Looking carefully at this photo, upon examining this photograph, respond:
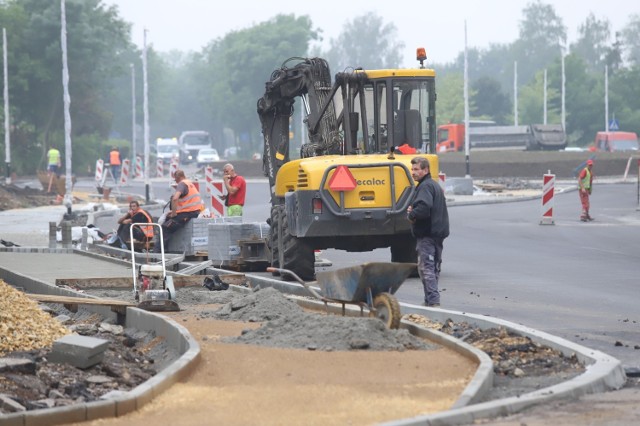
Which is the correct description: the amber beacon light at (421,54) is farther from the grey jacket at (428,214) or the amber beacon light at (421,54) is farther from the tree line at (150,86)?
the tree line at (150,86)

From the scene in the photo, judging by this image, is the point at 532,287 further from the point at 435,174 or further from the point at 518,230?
the point at 518,230

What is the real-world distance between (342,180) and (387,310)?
6828 millimetres

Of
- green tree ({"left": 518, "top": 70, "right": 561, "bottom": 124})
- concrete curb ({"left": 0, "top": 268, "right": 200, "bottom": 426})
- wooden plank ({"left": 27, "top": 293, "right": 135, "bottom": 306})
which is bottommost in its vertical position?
wooden plank ({"left": 27, "top": 293, "right": 135, "bottom": 306})

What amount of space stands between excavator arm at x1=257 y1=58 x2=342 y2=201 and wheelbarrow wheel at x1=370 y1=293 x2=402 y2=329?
8.38 metres

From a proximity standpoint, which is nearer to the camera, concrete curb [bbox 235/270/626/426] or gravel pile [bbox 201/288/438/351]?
concrete curb [bbox 235/270/626/426]

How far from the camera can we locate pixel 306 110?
22562 millimetres

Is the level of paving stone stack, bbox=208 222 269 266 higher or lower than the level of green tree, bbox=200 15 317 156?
lower

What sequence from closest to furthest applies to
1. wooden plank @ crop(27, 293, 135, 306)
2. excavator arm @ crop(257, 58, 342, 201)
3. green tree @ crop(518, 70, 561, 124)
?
wooden plank @ crop(27, 293, 135, 306), excavator arm @ crop(257, 58, 342, 201), green tree @ crop(518, 70, 561, 124)

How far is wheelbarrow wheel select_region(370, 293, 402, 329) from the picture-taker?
13.1 meters

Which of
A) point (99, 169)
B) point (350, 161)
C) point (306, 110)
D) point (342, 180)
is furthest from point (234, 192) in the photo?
point (99, 169)

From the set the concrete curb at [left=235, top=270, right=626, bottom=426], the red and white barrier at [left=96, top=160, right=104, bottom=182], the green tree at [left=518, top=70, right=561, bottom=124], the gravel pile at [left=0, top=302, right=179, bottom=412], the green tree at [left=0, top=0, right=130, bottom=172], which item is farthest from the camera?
the green tree at [left=518, top=70, right=561, bottom=124]

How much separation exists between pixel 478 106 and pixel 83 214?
10786 centimetres

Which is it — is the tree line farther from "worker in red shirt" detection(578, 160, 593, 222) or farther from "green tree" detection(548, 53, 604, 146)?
"worker in red shirt" detection(578, 160, 593, 222)

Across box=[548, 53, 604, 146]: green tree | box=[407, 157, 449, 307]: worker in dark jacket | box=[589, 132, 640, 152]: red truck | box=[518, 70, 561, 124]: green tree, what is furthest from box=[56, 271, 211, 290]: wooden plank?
box=[518, 70, 561, 124]: green tree
